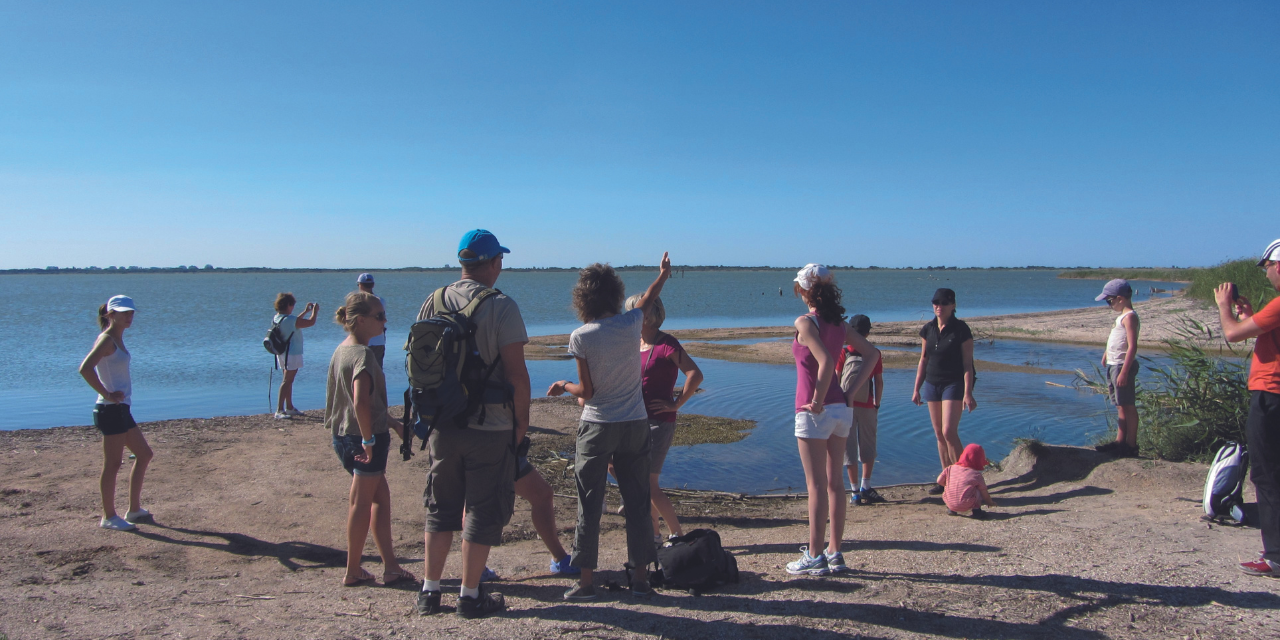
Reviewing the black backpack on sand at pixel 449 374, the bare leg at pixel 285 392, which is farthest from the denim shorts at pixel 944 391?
the bare leg at pixel 285 392

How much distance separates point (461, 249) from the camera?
3684 mm

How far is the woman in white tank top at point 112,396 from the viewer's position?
519 cm

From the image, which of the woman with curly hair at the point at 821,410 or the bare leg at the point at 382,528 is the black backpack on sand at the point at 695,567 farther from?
the bare leg at the point at 382,528

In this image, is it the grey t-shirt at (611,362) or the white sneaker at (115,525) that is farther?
the white sneaker at (115,525)

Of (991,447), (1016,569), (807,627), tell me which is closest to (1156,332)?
(991,447)

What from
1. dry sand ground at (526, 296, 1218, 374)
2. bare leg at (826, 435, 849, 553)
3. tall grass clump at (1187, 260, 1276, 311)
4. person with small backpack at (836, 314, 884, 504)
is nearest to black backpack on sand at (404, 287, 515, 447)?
bare leg at (826, 435, 849, 553)

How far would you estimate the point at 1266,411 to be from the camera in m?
3.93

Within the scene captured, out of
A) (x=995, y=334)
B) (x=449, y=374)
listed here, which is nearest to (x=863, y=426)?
(x=449, y=374)

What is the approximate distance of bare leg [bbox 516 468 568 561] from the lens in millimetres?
4117

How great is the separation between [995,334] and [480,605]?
2701 cm

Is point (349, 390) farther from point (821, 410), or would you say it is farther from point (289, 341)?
point (289, 341)

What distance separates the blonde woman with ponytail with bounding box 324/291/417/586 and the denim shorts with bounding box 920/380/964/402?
467 cm

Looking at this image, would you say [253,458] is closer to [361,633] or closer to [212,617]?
[212,617]

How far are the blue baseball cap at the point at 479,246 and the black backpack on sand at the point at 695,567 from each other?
2020 millimetres
